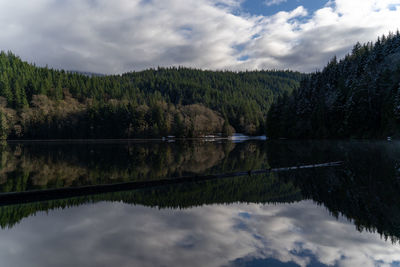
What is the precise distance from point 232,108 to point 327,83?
95.5m

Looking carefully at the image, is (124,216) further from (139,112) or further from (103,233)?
(139,112)

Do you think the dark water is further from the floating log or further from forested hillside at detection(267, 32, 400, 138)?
forested hillside at detection(267, 32, 400, 138)

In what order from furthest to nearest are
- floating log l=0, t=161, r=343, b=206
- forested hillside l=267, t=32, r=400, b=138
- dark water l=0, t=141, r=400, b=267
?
forested hillside l=267, t=32, r=400, b=138 < floating log l=0, t=161, r=343, b=206 < dark water l=0, t=141, r=400, b=267

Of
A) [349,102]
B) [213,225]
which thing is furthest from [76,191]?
[349,102]

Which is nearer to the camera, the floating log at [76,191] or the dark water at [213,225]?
the dark water at [213,225]

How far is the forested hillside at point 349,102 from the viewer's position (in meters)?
82.3

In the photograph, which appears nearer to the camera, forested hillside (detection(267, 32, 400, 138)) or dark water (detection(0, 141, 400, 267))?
dark water (detection(0, 141, 400, 267))

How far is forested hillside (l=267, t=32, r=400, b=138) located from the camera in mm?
82312

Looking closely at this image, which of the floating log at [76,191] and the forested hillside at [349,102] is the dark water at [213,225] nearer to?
the floating log at [76,191]

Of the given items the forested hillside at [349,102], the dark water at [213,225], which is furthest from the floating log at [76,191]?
A: the forested hillside at [349,102]

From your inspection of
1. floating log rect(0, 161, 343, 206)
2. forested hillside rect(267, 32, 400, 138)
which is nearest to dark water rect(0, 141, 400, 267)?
floating log rect(0, 161, 343, 206)

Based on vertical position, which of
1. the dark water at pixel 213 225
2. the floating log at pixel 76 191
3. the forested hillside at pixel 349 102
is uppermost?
the forested hillside at pixel 349 102

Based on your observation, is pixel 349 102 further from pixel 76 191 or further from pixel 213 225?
pixel 76 191

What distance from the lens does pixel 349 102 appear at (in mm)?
87688
